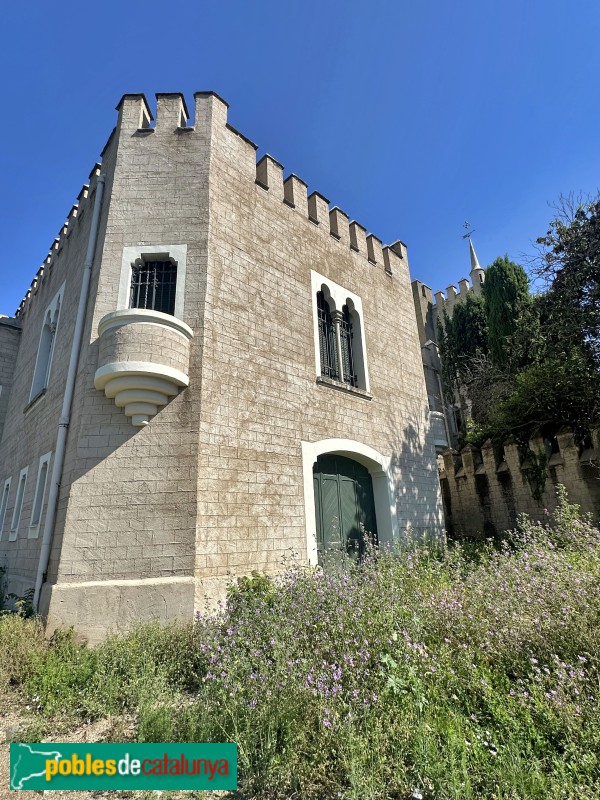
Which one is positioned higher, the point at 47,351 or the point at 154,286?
the point at 47,351

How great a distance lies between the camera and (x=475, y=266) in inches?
1500

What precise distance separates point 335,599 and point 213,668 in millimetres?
1391

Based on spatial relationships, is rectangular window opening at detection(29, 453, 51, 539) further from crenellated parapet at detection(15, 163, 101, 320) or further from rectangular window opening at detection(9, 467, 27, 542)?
crenellated parapet at detection(15, 163, 101, 320)

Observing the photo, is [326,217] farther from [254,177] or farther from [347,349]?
[347,349]

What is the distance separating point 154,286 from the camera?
267 inches

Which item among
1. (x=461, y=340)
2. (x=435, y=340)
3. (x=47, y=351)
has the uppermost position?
(x=435, y=340)

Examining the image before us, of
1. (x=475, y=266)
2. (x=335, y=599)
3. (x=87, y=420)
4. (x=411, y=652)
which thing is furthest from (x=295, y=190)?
(x=475, y=266)

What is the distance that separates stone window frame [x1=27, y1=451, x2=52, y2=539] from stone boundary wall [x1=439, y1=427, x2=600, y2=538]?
9.97 meters

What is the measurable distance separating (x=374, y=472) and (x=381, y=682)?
5.86 m

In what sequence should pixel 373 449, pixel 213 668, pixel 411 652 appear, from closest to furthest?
pixel 411 652
pixel 213 668
pixel 373 449

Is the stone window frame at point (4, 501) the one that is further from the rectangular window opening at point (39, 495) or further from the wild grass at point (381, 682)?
the wild grass at point (381, 682)

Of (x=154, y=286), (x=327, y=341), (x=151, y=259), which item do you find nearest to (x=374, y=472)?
(x=327, y=341)

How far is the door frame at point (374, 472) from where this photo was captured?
7248mm

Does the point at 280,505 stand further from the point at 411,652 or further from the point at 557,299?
the point at 557,299
